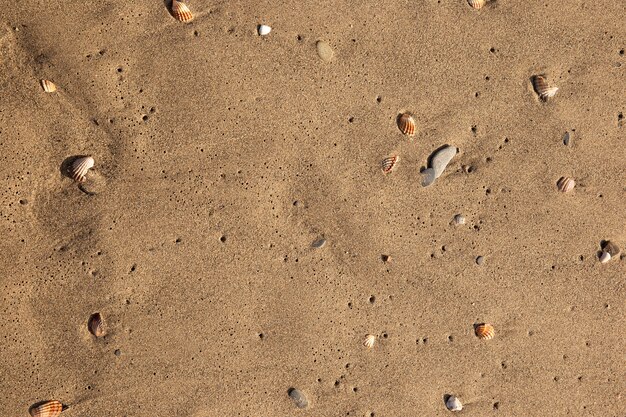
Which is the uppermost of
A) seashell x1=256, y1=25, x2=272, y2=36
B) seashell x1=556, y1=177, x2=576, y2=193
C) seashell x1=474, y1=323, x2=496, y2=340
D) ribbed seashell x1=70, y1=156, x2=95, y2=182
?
seashell x1=256, y1=25, x2=272, y2=36

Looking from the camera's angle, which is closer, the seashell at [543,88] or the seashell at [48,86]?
the seashell at [48,86]

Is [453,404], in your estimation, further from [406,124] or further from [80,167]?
[80,167]

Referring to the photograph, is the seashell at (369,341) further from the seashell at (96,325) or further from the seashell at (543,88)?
the seashell at (543,88)

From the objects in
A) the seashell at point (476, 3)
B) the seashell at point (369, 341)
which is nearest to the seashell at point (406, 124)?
the seashell at point (476, 3)

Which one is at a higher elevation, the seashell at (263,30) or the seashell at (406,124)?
the seashell at (263,30)

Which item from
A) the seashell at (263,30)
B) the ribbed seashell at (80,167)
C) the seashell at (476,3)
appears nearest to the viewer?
the ribbed seashell at (80,167)

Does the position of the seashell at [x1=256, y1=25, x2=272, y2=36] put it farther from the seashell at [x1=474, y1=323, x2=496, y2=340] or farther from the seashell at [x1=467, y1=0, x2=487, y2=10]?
the seashell at [x1=474, y1=323, x2=496, y2=340]

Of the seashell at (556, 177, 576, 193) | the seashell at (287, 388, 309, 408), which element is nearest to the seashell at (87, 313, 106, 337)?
the seashell at (287, 388, 309, 408)
